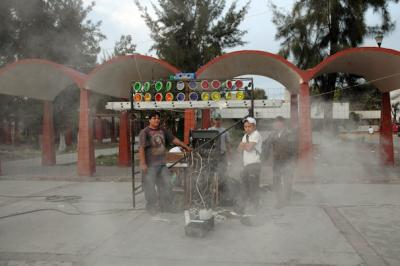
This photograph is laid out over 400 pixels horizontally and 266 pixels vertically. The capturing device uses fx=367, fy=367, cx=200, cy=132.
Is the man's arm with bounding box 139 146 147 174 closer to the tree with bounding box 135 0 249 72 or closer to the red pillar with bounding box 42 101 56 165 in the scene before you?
the red pillar with bounding box 42 101 56 165

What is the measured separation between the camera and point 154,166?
595 cm

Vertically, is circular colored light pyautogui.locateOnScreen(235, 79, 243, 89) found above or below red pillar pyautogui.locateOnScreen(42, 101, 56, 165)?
above

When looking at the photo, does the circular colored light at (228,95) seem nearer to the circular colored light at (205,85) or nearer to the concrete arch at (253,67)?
the circular colored light at (205,85)

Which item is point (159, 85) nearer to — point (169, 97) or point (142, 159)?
point (169, 97)

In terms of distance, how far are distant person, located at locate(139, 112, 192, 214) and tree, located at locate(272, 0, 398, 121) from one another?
1022 cm

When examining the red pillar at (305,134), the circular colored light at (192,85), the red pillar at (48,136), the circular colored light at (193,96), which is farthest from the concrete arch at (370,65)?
the red pillar at (48,136)

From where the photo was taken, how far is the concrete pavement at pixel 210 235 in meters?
3.86

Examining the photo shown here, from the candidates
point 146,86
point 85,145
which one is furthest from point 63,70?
point 146,86

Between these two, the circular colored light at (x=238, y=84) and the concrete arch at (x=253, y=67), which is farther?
the concrete arch at (x=253, y=67)

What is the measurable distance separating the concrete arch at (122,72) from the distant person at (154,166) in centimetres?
302

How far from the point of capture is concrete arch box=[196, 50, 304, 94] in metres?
8.96

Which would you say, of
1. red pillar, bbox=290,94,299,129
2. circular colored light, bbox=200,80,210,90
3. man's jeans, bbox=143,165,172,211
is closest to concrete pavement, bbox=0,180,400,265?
man's jeans, bbox=143,165,172,211

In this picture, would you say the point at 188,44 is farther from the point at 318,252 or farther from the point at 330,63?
the point at 318,252

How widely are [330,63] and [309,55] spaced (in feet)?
22.2
